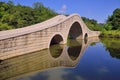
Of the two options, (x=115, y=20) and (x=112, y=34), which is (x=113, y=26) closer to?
(x=115, y=20)

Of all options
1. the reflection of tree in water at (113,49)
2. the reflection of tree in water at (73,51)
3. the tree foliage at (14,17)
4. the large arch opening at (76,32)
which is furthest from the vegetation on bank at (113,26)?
the reflection of tree in water at (73,51)

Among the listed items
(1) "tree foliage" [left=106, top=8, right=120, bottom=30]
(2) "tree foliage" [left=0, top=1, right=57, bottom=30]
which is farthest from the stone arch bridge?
(1) "tree foliage" [left=106, top=8, right=120, bottom=30]

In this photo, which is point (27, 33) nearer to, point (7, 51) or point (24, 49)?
point (24, 49)

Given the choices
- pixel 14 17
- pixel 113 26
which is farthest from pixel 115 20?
pixel 14 17

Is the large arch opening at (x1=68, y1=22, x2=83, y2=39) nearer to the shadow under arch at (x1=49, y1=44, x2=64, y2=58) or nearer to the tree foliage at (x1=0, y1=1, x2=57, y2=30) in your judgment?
the tree foliage at (x1=0, y1=1, x2=57, y2=30)

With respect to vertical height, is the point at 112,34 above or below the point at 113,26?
below

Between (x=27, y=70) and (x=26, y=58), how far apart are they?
3757 millimetres

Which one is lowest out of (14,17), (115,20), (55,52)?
(55,52)

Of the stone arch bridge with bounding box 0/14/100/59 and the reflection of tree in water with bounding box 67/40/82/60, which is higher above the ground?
the stone arch bridge with bounding box 0/14/100/59

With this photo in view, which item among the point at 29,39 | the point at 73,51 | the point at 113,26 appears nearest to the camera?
the point at 29,39

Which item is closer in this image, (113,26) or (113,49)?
(113,49)

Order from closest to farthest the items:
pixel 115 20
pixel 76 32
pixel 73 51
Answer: pixel 73 51 → pixel 76 32 → pixel 115 20

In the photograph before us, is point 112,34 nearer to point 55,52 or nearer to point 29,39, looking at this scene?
point 55,52

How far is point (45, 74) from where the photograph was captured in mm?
14172
